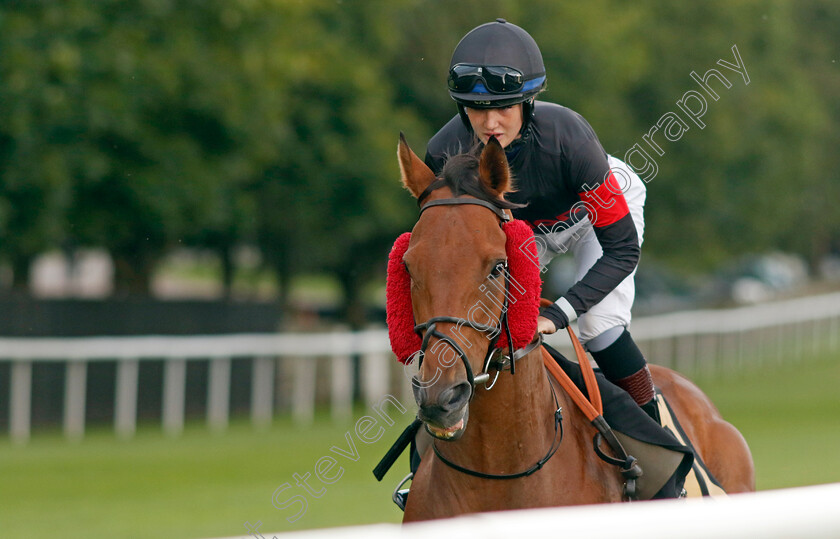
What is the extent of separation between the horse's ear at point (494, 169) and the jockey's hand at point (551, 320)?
1.42 feet

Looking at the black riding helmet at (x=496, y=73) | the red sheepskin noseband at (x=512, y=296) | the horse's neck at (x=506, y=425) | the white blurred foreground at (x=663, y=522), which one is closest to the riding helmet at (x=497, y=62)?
the black riding helmet at (x=496, y=73)

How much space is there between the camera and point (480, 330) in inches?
123

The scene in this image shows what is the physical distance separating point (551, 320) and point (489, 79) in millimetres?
790

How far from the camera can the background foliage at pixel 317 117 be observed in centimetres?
1231

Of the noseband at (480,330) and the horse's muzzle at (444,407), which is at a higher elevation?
the noseband at (480,330)

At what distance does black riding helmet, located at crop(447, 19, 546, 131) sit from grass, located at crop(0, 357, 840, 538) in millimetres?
4331

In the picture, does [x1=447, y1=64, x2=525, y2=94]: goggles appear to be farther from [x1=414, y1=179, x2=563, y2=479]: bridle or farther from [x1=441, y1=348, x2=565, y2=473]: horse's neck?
[x1=441, y1=348, x2=565, y2=473]: horse's neck

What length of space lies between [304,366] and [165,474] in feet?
15.1

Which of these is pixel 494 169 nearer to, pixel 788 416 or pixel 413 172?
pixel 413 172

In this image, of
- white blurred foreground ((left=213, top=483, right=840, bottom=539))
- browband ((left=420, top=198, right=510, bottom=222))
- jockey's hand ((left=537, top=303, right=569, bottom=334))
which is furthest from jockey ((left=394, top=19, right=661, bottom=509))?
white blurred foreground ((left=213, top=483, right=840, bottom=539))

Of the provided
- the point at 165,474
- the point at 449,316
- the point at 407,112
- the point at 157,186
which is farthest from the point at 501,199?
the point at 407,112

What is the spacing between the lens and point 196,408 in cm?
1402

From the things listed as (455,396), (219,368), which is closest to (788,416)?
(219,368)

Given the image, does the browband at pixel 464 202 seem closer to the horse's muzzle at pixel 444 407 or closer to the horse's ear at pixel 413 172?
the horse's ear at pixel 413 172
